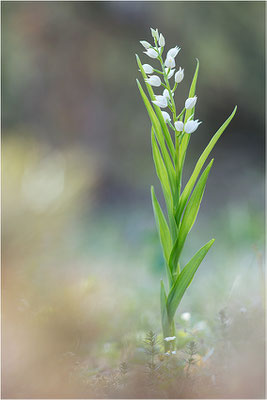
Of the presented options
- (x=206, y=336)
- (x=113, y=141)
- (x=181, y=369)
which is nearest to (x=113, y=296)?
(x=206, y=336)

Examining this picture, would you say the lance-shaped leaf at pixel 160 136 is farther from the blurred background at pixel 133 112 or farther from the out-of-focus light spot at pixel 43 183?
the blurred background at pixel 133 112

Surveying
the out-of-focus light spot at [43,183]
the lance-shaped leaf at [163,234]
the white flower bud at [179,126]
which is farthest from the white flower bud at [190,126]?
the out-of-focus light spot at [43,183]

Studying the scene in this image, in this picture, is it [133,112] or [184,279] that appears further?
[133,112]

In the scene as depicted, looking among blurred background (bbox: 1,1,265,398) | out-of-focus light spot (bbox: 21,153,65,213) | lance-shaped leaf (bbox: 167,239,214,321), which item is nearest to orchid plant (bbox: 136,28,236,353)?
lance-shaped leaf (bbox: 167,239,214,321)

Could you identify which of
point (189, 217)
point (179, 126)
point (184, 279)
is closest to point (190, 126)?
point (179, 126)

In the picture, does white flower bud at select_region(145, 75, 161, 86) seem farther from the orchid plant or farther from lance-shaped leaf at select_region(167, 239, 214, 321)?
lance-shaped leaf at select_region(167, 239, 214, 321)

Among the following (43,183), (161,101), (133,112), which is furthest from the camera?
(133,112)

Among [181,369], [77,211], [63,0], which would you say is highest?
[63,0]

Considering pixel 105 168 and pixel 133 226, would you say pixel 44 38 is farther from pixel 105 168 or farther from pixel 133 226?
pixel 133 226

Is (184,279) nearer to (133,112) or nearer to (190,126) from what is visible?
(190,126)
